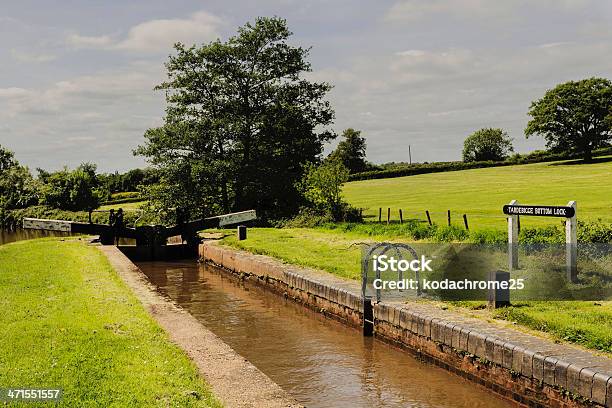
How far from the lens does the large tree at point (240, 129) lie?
3194cm

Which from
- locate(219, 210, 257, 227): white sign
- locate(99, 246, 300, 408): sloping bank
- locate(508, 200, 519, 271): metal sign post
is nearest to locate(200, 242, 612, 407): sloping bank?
locate(508, 200, 519, 271): metal sign post

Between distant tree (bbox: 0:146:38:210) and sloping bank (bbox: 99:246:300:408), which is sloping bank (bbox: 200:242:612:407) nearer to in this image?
sloping bank (bbox: 99:246:300:408)

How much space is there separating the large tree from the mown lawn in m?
4.79

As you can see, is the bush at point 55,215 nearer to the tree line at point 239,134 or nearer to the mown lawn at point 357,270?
the tree line at point 239,134

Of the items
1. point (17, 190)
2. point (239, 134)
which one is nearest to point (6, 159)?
point (17, 190)

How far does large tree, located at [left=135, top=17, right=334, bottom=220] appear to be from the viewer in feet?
105

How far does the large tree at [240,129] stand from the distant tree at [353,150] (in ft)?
162

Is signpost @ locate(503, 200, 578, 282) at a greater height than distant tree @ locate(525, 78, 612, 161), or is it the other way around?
A: distant tree @ locate(525, 78, 612, 161)

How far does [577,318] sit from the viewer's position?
30.5 feet

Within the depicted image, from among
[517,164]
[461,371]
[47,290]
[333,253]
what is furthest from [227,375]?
[517,164]

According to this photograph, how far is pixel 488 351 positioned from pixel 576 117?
62.4 meters

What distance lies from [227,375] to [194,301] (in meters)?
8.92

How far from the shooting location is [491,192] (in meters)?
41.6

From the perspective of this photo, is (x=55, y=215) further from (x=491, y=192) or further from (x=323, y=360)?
(x=323, y=360)
